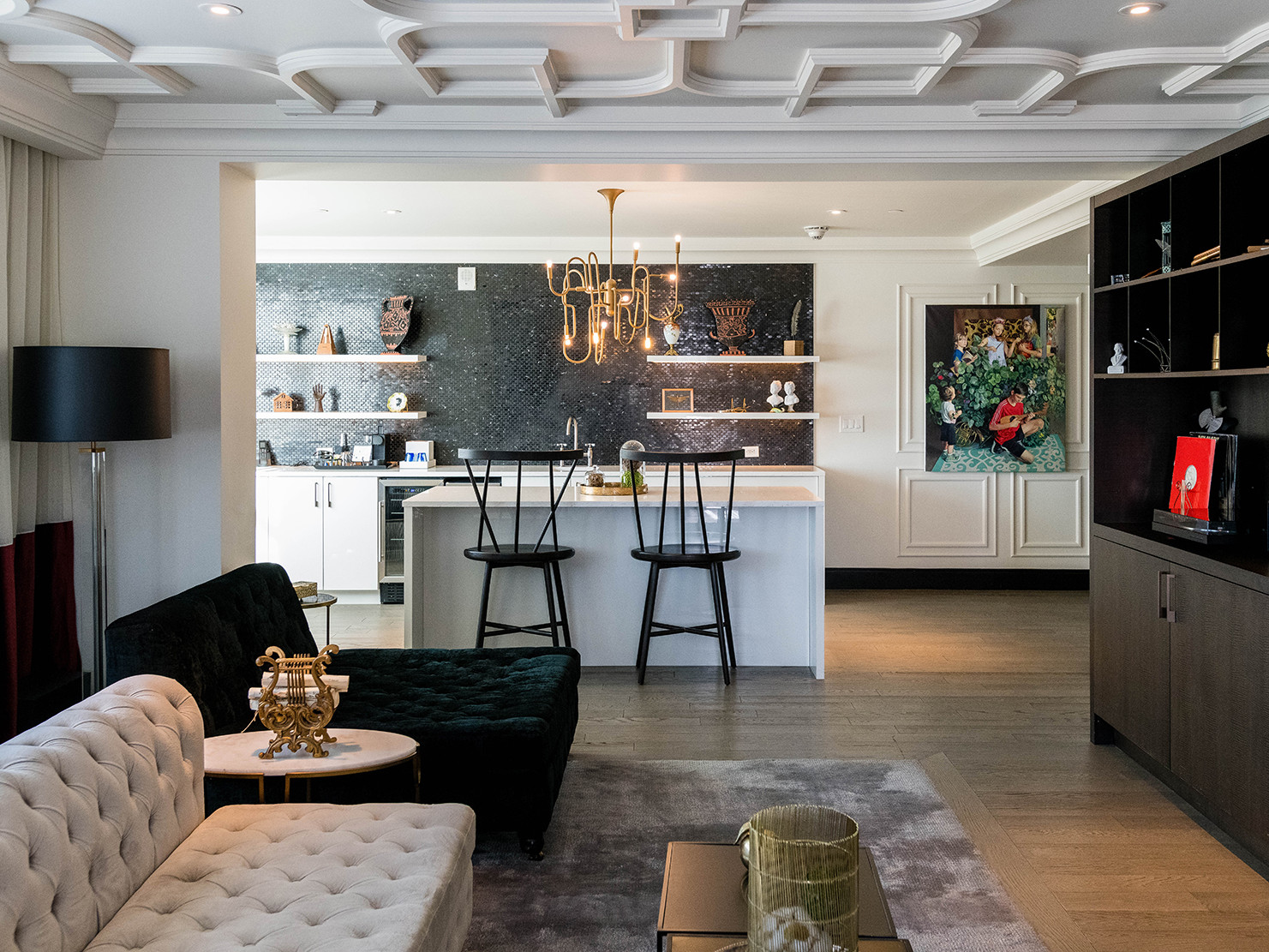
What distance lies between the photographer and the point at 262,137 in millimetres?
3814

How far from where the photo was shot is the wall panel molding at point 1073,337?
733 cm

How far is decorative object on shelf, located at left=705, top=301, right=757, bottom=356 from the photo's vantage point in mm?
7297

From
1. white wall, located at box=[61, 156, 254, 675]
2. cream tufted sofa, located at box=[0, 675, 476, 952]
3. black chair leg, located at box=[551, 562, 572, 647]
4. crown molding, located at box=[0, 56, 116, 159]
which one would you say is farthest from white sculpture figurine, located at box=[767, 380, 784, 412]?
cream tufted sofa, located at box=[0, 675, 476, 952]

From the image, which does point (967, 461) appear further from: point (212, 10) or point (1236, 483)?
point (212, 10)

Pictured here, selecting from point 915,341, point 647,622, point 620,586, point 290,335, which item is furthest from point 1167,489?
point 290,335

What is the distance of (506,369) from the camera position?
7410mm

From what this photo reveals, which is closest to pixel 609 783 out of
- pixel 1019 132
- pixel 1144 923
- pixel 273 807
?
pixel 273 807

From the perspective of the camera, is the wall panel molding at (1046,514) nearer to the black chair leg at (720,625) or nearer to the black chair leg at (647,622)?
the black chair leg at (720,625)

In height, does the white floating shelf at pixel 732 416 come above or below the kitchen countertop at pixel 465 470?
above

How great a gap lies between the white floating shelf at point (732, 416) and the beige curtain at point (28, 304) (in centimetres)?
426

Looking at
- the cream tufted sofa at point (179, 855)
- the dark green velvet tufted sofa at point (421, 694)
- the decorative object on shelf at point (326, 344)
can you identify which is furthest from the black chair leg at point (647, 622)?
the decorative object on shelf at point (326, 344)

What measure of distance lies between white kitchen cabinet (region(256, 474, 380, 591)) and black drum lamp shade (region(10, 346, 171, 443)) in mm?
3601

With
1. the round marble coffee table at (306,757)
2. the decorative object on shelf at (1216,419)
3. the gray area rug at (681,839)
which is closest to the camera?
the round marble coffee table at (306,757)

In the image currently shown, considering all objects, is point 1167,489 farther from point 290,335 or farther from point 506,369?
point 290,335
